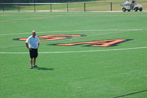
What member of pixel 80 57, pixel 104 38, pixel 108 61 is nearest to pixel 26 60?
pixel 80 57

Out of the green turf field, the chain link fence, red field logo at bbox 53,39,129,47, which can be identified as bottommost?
the green turf field

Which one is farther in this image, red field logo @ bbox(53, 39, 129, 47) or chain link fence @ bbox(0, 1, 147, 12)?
chain link fence @ bbox(0, 1, 147, 12)

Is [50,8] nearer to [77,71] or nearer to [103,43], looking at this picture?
[103,43]

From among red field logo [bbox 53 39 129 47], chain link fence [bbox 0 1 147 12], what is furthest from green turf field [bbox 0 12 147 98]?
chain link fence [bbox 0 1 147 12]

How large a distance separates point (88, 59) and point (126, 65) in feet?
7.72

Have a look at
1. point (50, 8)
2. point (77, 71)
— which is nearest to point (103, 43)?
point (77, 71)

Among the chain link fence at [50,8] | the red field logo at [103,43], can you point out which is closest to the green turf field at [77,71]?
the red field logo at [103,43]

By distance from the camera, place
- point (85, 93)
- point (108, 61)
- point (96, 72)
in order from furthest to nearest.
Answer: point (108, 61) → point (96, 72) → point (85, 93)

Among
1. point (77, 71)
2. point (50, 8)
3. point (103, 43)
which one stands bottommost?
point (77, 71)

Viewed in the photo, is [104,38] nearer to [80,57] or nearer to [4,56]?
[80,57]

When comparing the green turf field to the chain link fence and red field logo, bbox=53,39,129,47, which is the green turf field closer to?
red field logo, bbox=53,39,129,47

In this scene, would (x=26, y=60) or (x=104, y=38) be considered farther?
(x=104, y=38)

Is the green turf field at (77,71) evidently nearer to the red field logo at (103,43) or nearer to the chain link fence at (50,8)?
the red field logo at (103,43)

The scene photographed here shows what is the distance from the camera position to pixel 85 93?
32.8 feet
